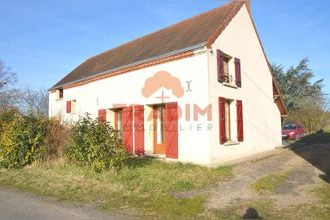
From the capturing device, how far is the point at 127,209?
7098 mm

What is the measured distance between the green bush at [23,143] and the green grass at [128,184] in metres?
0.50

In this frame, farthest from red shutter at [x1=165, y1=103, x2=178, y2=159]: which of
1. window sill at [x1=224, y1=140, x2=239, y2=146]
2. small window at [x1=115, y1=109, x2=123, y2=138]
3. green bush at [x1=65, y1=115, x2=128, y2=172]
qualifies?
small window at [x1=115, y1=109, x2=123, y2=138]

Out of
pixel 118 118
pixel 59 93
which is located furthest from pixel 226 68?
pixel 59 93

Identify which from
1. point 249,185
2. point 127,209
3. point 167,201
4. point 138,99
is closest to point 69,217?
point 127,209

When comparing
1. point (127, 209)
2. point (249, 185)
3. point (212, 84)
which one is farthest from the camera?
point (212, 84)

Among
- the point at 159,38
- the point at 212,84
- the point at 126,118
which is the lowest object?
the point at 126,118

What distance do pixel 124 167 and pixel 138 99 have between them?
475 cm

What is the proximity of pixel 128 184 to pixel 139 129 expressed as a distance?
6.06 m

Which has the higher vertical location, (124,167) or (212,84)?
(212,84)

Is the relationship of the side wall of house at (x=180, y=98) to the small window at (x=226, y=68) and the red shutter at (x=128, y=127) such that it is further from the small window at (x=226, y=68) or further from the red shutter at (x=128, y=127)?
the small window at (x=226, y=68)

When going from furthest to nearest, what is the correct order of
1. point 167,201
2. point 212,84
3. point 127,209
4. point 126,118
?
1. point 126,118
2. point 212,84
3. point 167,201
4. point 127,209

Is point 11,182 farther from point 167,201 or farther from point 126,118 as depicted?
point 126,118

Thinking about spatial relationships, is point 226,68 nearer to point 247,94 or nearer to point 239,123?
point 247,94

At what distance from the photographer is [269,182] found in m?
9.62
